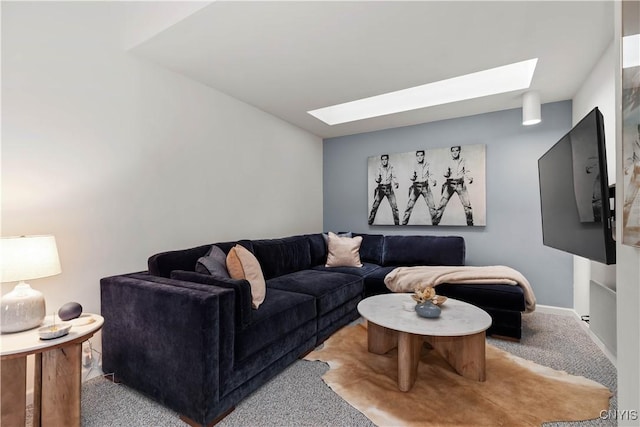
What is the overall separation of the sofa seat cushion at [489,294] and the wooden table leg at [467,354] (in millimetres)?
776

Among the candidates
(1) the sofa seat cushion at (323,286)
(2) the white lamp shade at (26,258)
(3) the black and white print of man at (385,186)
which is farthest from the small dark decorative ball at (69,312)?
(3) the black and white print of man at (385,186)

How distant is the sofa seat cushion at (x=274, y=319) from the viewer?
1.72 m

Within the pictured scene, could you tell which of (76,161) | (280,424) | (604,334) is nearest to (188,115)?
(76,161)

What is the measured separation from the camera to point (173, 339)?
1.60m

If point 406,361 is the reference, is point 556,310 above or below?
below

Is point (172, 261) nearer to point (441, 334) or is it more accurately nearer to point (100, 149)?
point (100, 149)

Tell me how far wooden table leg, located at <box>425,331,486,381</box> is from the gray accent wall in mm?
2005

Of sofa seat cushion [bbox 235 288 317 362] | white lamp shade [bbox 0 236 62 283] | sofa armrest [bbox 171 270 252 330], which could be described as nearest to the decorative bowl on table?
white lamp shade [bbox 0 236 62 283]

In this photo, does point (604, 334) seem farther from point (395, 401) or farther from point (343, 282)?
point (343, 282)

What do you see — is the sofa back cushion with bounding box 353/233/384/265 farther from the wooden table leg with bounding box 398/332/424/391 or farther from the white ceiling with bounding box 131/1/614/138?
the wooden table leg with bounding box 398/332/424/391

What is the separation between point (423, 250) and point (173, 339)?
2.89 m

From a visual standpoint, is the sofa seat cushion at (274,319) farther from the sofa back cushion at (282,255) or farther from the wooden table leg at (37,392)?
the wooden table leg at (37,392)

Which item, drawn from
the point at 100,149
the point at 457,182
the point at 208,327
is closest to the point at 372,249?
the point at 457,182

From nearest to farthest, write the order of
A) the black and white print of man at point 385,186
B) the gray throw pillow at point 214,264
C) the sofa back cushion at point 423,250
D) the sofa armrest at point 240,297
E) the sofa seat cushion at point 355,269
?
the sofa armrest at point 240,297
the gray throw pillow at point 214,264
the sofa seat cushion at point 355,269
the sofa back cushion at point 423,250
the black and white print of man at point 385,186
